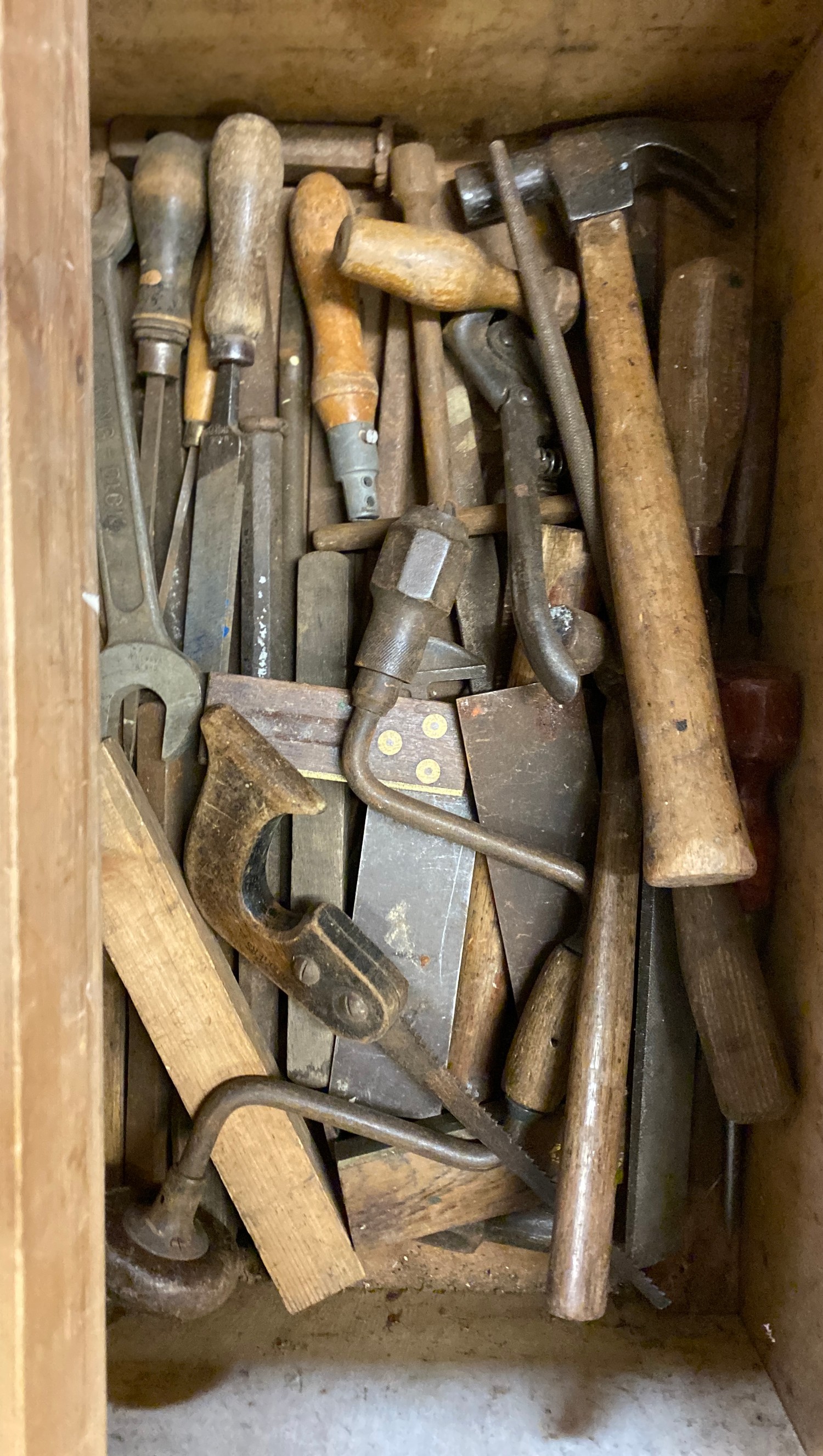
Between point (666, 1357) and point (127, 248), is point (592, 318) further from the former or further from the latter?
point (666, 1357)

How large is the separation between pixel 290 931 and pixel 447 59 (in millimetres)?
1117

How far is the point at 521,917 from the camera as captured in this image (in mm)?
1175

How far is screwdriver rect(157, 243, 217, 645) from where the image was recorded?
1.20m

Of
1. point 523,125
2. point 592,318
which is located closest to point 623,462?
point 592,318

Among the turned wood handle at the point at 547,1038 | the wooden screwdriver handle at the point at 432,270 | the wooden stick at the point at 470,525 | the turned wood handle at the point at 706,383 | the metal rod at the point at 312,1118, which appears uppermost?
the wooden screwdriver handle at the point at 432,270

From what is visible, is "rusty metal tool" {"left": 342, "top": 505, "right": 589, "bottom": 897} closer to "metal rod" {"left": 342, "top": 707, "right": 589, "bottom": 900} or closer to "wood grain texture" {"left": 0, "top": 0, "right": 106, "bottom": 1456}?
"metal rod" {"left": 342, "top": 707, "right": 589, "bottom": 900}

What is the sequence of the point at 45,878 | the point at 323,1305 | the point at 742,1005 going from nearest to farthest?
the point at 45,878
the point at 742,1005
the point at 323,1305

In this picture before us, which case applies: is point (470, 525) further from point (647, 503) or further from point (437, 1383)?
point (437, 1383)

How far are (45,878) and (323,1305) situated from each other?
37.2 inches

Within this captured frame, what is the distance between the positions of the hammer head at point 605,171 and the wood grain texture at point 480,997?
883 millimetres

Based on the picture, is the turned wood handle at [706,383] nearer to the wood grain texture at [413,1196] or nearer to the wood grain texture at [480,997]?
the wood grain texture at [480,997]

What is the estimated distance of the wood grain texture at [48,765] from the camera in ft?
1.96

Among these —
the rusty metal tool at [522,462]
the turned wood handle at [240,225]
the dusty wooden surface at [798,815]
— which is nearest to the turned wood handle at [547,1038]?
the dusty wooden surface at [798,815]

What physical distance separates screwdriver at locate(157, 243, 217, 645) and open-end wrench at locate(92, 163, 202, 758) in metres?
0.05
